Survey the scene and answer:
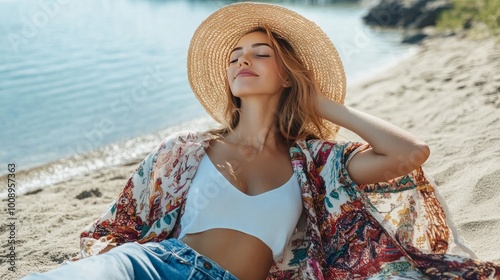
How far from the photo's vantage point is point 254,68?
3.25 metres

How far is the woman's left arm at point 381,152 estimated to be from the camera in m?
2.83

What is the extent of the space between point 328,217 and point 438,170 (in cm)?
184

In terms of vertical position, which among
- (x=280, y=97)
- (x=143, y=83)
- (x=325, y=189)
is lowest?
(x=143, y=83)

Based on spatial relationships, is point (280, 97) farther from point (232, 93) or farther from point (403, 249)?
point (403, 249)

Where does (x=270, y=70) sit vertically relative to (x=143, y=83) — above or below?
above

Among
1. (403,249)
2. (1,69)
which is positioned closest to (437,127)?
(403,249)

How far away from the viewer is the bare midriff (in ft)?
8.85

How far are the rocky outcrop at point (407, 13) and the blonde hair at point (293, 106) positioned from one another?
44.0ft

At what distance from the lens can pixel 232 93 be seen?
3.51 m

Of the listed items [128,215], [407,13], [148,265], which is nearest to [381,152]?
[148,265]

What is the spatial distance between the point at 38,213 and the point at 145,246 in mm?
2445

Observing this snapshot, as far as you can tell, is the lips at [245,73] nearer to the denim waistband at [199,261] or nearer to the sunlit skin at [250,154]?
the sunlit skin at [250,154]

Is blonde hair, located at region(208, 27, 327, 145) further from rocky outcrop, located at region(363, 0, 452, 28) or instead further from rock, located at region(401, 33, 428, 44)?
rocky outcrop, located at region(363, 0, 452, 28)

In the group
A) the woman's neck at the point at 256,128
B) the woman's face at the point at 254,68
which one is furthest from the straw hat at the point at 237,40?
the woman's neck at the point at 256,128
